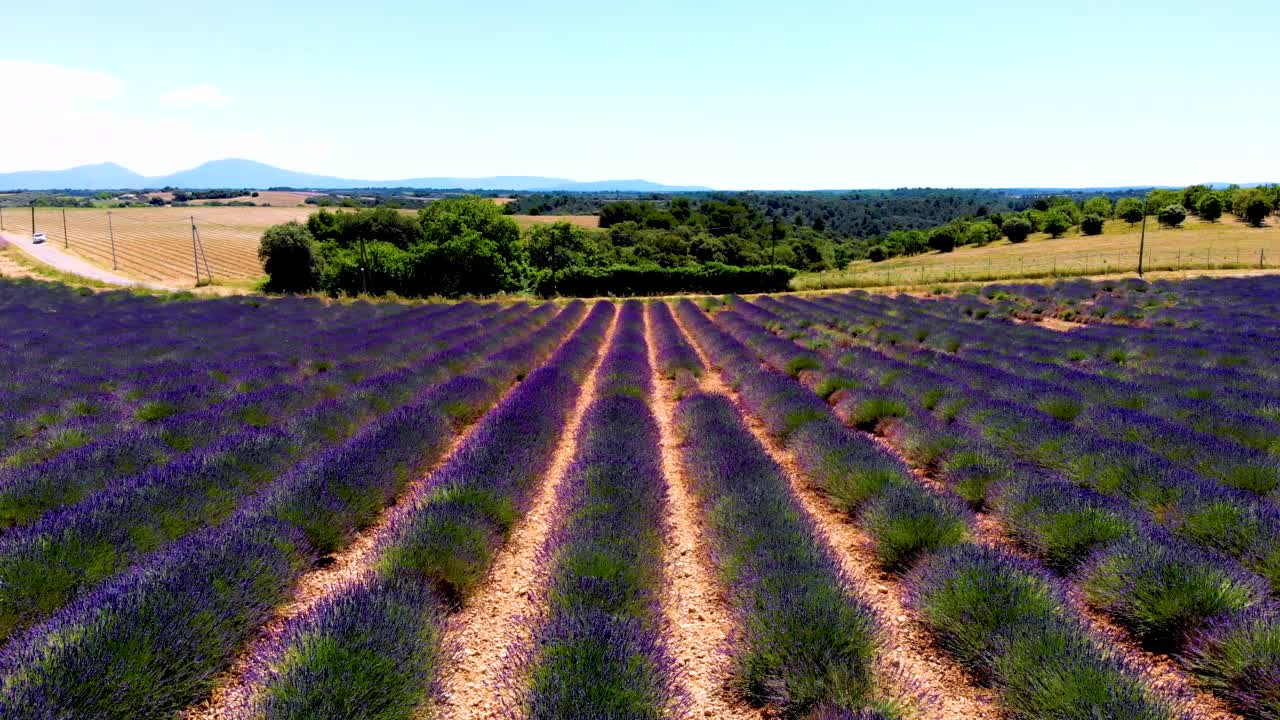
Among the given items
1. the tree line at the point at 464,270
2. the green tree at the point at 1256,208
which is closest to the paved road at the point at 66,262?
the tree line at the point at 464,270

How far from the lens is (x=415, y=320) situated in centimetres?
1858

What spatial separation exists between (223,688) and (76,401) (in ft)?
23.5

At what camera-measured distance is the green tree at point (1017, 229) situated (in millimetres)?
69812

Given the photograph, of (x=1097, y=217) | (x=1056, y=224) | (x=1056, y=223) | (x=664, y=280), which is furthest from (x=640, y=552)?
(x=1056, y=223)

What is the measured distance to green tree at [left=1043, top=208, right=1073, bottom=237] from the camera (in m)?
68.6

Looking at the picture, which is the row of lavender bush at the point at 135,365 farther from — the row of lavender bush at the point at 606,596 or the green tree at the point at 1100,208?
the green tree at the point at 1100,208

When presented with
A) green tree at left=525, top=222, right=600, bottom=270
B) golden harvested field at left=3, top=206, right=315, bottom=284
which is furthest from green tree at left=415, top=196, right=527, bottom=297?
golden harvested field at left=3, top=206, right=315, bottom=284

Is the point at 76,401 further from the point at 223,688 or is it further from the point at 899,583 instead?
the point at 899,583

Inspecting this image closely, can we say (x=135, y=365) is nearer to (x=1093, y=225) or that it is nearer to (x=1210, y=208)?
(x=1093, y=225)

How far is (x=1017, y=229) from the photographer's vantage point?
70.3m

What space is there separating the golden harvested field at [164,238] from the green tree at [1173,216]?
65182 millimetres

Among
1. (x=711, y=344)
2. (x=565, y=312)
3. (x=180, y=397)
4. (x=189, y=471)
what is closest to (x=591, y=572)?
(x=189, y=471)

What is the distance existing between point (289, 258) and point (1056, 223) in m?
77.6

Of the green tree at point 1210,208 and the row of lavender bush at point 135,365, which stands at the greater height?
the green tree at point 1210,208
